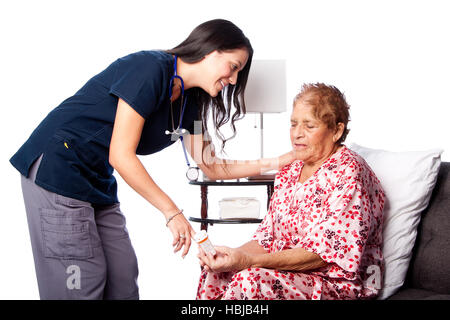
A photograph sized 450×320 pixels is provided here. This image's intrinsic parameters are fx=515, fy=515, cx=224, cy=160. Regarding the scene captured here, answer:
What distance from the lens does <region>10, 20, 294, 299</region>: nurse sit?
4.73ft

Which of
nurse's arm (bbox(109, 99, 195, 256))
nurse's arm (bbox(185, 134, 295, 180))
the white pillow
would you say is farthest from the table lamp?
nurse's arm (bbox(109, 99, 195, 256))

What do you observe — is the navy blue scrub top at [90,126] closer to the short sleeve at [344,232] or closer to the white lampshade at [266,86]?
the short sleeve at [344,232]

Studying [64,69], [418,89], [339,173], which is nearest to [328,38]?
[418,89]

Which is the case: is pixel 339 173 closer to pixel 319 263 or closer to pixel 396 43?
pixel 319 263

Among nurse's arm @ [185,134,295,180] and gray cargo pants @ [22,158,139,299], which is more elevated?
nurse's arm @ [185,134,295,180]

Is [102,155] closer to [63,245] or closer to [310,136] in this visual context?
[63,245]

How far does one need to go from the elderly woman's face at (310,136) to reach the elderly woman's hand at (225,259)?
425mm

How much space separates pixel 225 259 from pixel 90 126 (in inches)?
21.9

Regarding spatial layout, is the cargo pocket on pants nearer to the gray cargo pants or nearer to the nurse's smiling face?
the gray cargo pants

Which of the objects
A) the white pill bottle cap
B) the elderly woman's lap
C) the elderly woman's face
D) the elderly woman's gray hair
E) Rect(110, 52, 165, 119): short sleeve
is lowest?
the elderly woman's lap

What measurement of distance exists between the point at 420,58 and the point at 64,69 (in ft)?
6.98

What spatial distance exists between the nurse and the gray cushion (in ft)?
2.56

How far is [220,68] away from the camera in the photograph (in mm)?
1620
